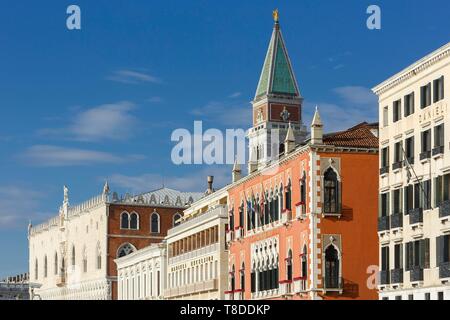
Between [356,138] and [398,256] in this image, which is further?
[356,138]

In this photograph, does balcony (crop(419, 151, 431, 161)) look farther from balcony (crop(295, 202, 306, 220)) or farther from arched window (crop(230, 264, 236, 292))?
arched window (crop(230, 264, 236, 292))

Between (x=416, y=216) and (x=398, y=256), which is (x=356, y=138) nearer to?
(x=398, y=256)

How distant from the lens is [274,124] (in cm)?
14338

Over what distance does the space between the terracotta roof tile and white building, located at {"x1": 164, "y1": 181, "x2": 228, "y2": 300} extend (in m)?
19.1

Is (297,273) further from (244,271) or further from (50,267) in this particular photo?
(50,267)

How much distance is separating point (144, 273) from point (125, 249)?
874 inches

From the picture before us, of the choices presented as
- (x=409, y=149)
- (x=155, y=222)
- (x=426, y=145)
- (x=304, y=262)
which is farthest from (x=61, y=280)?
(x=426, y=145)

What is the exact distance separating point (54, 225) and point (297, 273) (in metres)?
93.6

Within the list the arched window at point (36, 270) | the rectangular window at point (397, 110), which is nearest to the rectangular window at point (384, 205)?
the rectangular window at point (397, 110)

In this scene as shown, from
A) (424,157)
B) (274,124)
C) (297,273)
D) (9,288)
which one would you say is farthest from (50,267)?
(424,157)

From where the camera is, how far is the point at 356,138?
61844mm

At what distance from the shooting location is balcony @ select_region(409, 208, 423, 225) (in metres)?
50.8

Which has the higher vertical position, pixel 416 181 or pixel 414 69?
pixel 414 69

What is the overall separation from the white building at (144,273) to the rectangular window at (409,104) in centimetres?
4516
